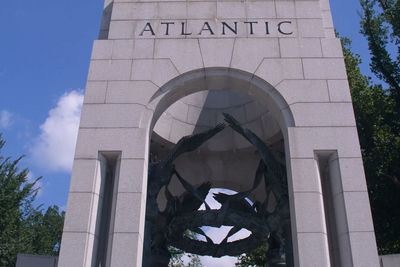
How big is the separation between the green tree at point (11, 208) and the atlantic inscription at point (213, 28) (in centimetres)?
1516

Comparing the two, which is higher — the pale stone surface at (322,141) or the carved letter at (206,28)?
the carved letter at (206,28)

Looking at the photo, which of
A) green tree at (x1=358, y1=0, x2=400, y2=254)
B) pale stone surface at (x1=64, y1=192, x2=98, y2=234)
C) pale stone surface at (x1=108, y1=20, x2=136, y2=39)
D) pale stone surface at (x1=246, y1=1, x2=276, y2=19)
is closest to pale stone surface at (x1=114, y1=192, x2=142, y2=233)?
pale stone surface at (x1=64, y1=192, x2=98, y2=234)

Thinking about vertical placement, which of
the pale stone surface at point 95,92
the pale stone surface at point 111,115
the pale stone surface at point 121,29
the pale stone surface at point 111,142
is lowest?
the pale stone surface at point 111,142

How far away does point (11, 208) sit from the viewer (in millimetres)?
23422

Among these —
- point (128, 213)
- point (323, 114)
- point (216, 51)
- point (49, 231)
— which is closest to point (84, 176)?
point (128, 213)

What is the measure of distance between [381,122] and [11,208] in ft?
66.3

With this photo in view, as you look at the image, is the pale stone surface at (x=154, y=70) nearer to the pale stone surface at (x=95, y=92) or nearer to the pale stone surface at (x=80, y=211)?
the pale stone surface at (x=95, y=92)

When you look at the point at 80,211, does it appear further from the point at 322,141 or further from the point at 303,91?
the point at 303,91

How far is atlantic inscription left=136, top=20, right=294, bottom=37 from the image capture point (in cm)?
1253

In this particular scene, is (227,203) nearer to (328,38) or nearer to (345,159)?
(345,159)

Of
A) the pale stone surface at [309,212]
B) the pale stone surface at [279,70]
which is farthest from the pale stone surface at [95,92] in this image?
the pale stone surface at [309,212]

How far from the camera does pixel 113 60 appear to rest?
39.9 ft

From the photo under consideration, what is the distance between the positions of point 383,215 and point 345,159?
1034 cm

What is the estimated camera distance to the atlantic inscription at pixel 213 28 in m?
12.5
